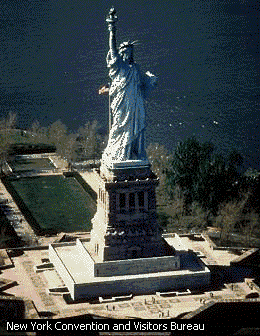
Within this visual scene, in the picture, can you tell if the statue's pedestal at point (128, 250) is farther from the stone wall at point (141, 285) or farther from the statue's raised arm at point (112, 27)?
the statue's raised arm at point (112, 27)

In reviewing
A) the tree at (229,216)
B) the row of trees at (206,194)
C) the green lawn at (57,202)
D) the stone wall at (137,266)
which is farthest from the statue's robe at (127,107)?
the green lawn at (57,202)

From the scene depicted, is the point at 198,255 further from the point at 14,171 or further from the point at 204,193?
the point at 14,171

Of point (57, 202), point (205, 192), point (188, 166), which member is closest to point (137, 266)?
point (205, 192)

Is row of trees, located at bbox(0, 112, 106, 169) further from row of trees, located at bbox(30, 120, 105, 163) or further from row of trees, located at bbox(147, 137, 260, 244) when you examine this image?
row of trees, located at bbox(147, 137, 260, 244)

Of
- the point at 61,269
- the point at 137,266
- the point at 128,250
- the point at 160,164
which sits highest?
the point at 160,164

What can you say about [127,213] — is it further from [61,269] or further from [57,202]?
[57,202]

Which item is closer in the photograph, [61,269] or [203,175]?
[61,269]
